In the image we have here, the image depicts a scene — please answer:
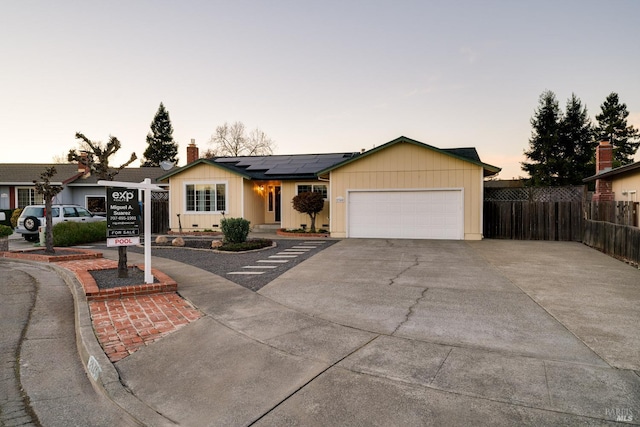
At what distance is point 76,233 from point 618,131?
51371mm

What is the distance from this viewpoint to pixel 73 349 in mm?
4480

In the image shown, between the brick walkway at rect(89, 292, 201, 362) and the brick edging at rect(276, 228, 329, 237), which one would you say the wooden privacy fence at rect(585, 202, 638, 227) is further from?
the brick walkway at rect(89, 292, 201, 362)

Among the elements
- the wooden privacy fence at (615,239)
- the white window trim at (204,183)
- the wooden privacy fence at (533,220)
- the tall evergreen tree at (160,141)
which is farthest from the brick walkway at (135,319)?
the tall evergreen tree at (160,141)

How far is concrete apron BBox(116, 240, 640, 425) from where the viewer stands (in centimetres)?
287

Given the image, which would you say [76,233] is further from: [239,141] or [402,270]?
[239,141]

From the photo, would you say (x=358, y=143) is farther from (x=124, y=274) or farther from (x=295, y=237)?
(x=124, y=274)

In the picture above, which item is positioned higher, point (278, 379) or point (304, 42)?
point (304, 42)

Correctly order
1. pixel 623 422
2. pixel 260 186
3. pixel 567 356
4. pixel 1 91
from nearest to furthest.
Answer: pixel 623 422 → pixel 567 356 → pixel 1 91 → pixel 260 186

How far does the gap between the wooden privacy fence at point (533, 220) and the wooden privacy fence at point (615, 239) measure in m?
1.01

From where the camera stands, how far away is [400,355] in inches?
152

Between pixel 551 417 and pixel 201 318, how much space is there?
14.0 ft

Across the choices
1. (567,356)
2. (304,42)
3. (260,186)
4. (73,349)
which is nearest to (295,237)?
(260,186)

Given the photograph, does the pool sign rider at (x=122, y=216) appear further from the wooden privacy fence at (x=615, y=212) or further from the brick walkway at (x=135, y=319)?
the wooden privacy fence at (x=615, y=212)

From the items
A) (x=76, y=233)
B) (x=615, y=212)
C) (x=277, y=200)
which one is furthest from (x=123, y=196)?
(x=277, y=200)
